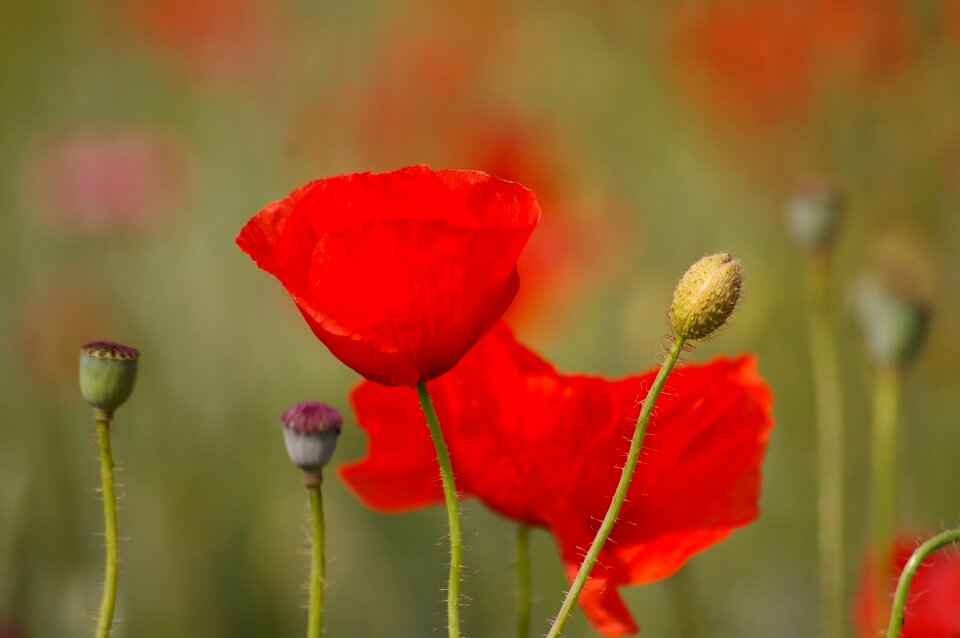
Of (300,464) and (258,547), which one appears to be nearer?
(300,464)

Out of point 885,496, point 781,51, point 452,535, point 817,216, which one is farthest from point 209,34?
point 452,535

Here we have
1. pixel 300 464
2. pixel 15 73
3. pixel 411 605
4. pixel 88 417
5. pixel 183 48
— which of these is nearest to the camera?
pixel 300 464

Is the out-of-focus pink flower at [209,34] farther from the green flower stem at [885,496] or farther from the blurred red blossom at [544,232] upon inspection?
the green flower stem at [885,496]

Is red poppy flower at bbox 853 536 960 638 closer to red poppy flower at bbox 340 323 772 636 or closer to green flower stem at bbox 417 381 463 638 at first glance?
red poppy flower at bbox 340 323 772 636

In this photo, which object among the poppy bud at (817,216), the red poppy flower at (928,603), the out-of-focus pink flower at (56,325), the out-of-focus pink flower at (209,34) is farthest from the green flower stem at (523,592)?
the out-of-focus pink flower at (209,34)

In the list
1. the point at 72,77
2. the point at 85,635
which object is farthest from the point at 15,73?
the point at 85,635

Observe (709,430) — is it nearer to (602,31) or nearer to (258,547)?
(258,547)

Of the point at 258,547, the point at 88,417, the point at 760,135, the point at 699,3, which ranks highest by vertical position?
the point at 699,3
